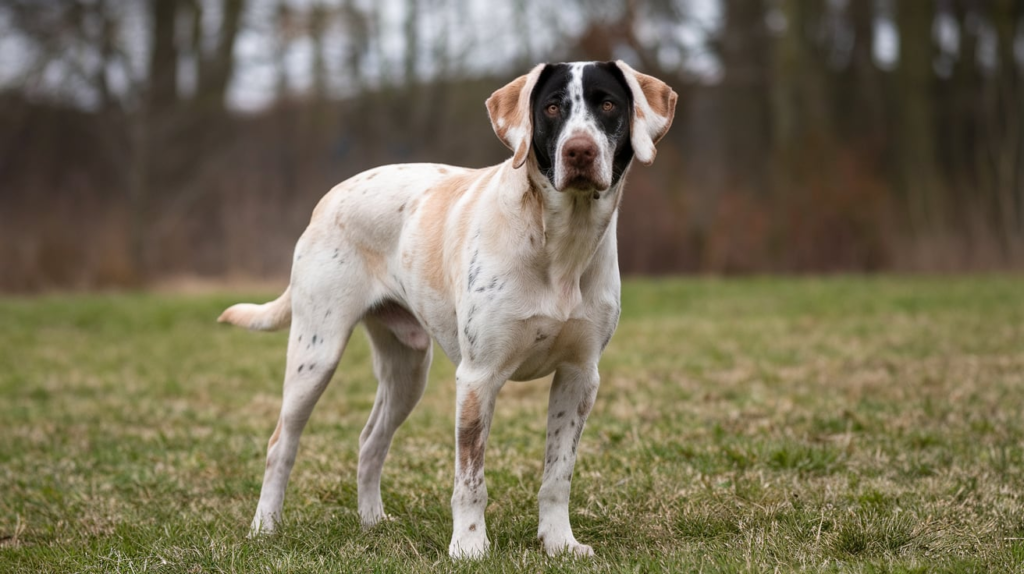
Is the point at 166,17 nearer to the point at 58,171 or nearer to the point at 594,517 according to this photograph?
the point at 58,171

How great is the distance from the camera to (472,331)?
3.42 metres

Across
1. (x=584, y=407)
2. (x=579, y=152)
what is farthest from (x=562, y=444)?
(x=579, y=152)

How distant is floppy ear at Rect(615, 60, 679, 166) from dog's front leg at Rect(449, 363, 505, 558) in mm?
910

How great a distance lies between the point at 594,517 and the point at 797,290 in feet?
31.2

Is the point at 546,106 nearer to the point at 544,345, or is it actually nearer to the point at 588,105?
the point at 588,105

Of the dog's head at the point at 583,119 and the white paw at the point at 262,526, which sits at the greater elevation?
the dog's head at the point at 583,119

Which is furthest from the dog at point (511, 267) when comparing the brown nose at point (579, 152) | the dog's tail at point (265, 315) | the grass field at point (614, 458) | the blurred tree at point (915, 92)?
the blurred tree at point (915, 92)

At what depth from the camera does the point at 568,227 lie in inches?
133

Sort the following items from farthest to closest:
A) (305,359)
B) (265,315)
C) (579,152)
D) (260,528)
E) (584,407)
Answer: (265,315), (305,359), (260,528), (584,407), (579,152)

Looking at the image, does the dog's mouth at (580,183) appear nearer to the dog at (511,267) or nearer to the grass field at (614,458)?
the dog at (511,267)

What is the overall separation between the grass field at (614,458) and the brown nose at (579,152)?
127 cm

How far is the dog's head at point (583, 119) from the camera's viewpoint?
10.4 feet

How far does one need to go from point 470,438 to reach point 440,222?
797 mm

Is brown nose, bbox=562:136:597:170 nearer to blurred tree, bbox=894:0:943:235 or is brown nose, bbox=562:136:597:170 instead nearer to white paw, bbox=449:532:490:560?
white paw, bbox=449:532:490:560
